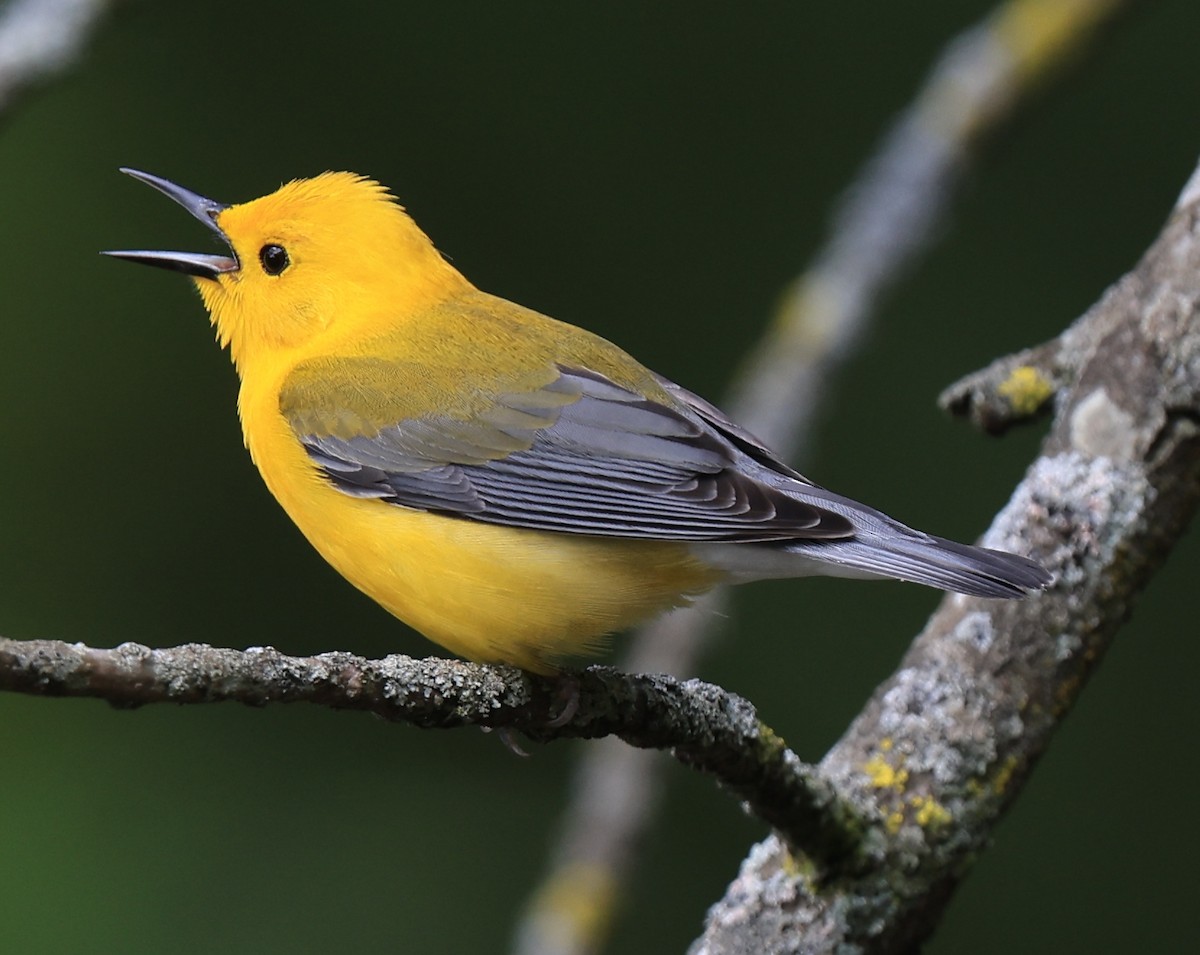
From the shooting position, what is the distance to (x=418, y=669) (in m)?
2.50

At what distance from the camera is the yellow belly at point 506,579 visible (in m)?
3.12

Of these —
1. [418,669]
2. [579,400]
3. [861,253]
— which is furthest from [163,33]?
[418,669]

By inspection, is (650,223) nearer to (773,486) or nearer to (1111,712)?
(1111,712)

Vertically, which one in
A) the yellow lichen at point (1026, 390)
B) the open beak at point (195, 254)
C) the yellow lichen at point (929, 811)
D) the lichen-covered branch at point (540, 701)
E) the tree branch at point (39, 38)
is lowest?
the lichen-covered branch at point (540, 701)

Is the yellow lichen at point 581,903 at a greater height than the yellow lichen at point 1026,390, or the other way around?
the yellow lichen at point 1026,390

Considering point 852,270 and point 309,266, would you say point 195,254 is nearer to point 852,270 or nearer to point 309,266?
point 309,266

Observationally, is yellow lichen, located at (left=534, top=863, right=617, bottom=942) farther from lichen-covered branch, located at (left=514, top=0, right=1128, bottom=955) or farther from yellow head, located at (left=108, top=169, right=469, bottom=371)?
yellow head, located at (left=108, top=169, right=469, bottom=371)

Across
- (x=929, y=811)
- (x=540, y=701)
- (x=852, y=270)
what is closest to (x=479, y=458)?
(x=540, y=701)

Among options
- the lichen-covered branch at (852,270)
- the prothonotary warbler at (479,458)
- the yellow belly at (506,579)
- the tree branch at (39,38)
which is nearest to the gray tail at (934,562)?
the prothonotary warbler at (479,458)

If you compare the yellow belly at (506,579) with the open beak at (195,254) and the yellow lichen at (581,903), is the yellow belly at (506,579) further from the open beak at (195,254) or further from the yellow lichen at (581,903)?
the yellow lichen at (581,903)

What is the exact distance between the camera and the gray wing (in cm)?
315

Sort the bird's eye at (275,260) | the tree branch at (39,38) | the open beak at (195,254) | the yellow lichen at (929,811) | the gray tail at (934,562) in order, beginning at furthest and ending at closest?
the bird's eye at (275,260) < the open beak at (195,254) < the tree branch at (39,38) < the yellow lichen at (929,811) < the gray tail at (934,562)

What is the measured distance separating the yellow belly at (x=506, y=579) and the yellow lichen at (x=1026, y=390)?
98 centimetres

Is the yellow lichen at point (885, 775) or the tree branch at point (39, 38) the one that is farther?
the tree branch at point (39, 38)
